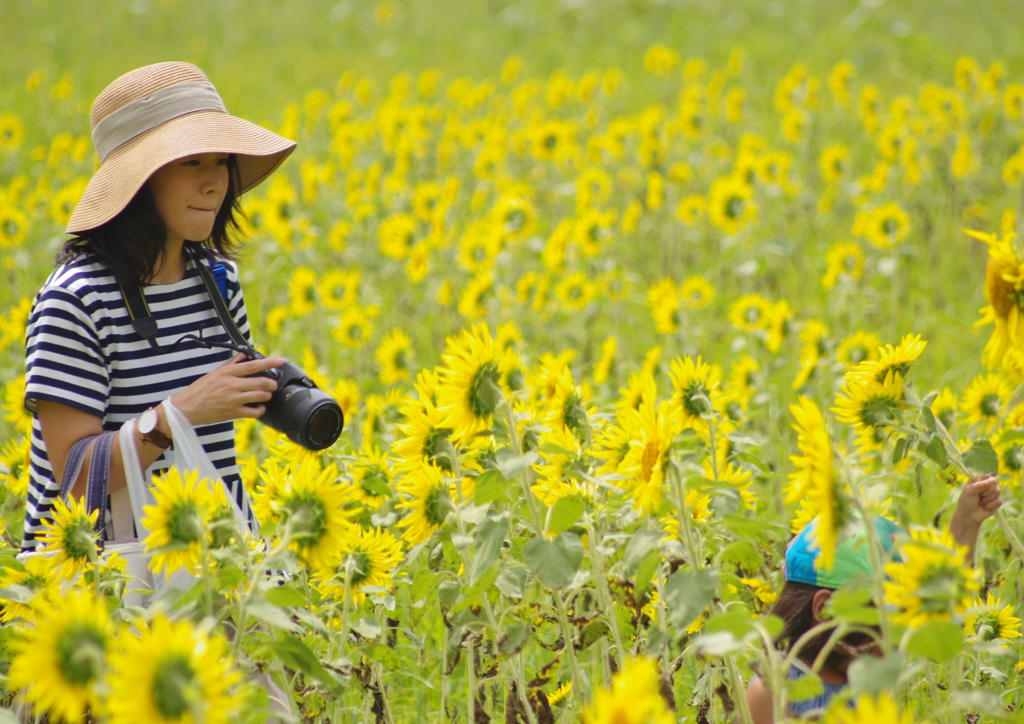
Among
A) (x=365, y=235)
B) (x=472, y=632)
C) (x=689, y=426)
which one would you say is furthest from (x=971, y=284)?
(x=472, y=632)

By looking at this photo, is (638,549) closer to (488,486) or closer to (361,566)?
(488,486)

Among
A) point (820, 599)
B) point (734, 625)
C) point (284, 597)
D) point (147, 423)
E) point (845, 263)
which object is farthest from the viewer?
point (845, 263)

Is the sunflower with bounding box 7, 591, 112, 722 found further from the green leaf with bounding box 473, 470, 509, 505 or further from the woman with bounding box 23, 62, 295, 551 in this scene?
the woman with bounding box 23, 62, 295, 551

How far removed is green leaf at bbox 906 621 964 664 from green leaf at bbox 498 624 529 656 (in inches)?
21.7

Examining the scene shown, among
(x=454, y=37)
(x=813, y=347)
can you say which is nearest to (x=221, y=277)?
(x=813, y=347)

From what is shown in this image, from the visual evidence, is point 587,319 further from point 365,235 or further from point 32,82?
point 32,82

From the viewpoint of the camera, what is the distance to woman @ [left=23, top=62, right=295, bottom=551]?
5.18ft

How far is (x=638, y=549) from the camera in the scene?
1171 mm

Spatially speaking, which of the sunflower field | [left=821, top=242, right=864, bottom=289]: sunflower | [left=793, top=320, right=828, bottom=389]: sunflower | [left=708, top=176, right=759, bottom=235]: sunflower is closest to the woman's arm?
the sunflower field

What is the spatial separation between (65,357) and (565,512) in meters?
0.81

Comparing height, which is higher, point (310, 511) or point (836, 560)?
point (310, 511)

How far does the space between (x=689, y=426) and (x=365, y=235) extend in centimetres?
309

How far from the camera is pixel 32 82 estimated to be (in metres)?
5.47

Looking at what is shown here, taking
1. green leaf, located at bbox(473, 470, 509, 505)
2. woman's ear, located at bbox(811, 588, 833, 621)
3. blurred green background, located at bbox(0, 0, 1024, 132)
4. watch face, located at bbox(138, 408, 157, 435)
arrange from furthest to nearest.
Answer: blurred green background, located at bbox(0, 0, 1024, 132) < watch face, located at bbox(138, 408, 157, 435) < woman's ear, located at bbox(811, 588, 833, 621) < green leaf, located at bbox(473, 470, 509, 505)
